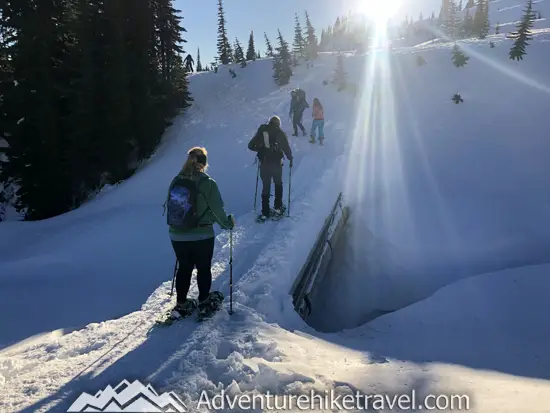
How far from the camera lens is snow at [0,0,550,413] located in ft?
13.7

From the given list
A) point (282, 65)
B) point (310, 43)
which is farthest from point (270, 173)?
point (310, 43)

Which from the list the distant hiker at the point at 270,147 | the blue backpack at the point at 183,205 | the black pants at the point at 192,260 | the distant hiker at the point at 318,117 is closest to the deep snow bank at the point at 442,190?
the distant hiker at the point at 318,117

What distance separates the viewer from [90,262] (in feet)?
33.4

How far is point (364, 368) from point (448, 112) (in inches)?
651

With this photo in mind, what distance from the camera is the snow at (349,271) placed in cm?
418

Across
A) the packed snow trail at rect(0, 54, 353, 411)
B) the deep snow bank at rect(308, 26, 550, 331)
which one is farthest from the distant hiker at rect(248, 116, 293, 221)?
the deep snow bank at rect(308, 26, 550, 331)

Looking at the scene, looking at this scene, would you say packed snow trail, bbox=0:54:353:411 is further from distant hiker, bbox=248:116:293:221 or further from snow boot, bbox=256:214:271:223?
distant hiker, bbox=248:116:293:221

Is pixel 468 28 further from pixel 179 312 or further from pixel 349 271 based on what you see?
pixel 179 312

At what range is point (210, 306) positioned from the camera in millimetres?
5461

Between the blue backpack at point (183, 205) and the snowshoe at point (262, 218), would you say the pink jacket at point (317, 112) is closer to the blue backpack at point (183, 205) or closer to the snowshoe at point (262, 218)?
the snowshoe at point (262, 218)

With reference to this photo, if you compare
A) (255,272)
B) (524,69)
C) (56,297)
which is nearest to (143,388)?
(255,272)

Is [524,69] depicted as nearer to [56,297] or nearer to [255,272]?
[255,272]

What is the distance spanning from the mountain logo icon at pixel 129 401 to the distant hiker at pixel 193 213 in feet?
5.83

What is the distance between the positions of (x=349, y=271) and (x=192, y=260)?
575cm
